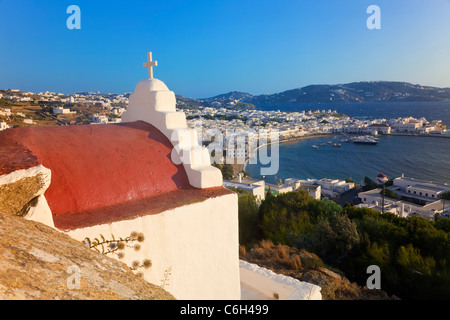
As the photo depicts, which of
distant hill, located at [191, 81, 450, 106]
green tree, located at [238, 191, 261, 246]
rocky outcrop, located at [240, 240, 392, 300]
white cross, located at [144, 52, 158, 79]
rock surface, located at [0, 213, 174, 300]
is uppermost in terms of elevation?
distant hill, located at [191, 81, 450, 106]

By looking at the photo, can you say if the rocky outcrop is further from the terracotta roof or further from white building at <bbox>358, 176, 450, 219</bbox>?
white building at <bbox>358, 176, 450, 219</bbox>

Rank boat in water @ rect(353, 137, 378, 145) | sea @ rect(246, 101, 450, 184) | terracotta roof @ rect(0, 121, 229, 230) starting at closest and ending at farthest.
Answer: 1. terracotta roof @ rect(0, 121, 229, 230)
2. sea @ rect(246, 101, 450, 184)
3. boat in water @ rect(353, 137, 378, 145)

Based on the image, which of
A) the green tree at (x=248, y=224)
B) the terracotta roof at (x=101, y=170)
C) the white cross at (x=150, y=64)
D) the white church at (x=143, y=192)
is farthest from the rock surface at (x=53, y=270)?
the green tree at (x=248, y=224)

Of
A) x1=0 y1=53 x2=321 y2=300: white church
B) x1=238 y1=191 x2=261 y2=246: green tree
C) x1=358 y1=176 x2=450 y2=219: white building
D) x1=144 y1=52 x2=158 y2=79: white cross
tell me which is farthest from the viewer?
x1=358 y1=176 x2=450 y2=219: white building

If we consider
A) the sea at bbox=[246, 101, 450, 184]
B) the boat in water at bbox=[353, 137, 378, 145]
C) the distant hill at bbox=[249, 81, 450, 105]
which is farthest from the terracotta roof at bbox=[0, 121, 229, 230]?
the distant hill at bbox=[249, 81, 450, 105]

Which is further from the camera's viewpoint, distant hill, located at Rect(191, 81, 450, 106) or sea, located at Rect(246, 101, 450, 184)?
distant hill, located at Rect(191, 81, 450, 106)

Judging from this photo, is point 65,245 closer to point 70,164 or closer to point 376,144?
point 70,164

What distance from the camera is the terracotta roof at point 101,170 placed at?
272 cm

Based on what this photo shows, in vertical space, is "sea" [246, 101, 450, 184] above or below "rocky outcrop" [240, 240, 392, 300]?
below

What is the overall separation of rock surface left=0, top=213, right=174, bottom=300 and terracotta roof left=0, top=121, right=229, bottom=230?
528 mm

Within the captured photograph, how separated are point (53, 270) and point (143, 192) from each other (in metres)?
1.65

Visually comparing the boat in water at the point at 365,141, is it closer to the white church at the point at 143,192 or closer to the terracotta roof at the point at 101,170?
the white church at the point at 143,192

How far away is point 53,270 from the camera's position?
1.59 meters

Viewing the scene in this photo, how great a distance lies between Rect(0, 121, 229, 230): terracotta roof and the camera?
2.72 metres
